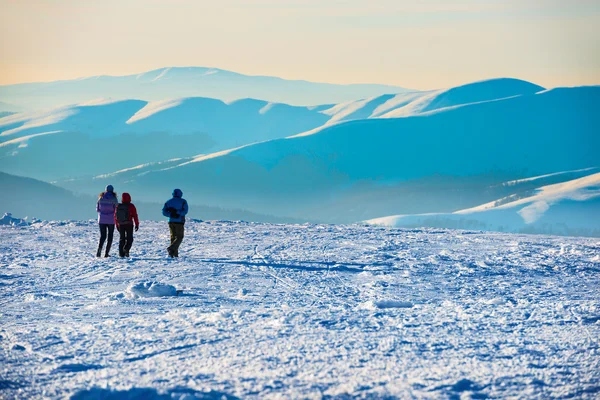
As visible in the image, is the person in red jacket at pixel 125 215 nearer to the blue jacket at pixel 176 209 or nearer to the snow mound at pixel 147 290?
the blue jacket at pixel 176 209

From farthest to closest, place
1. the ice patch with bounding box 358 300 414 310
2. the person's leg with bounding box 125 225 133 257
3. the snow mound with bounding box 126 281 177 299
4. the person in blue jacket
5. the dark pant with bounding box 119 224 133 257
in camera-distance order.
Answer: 1. the person's leg with bounding box 125 225 133 257
2. the dark pant with bounding box 119 224 133 257
3. the person in blue jacket
4. the snow mound with bounding box 126 281 177 299
5. the ice patch with bounding box 358 300 414 310

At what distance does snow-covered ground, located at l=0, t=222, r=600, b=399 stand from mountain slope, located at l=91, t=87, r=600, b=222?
14508cm

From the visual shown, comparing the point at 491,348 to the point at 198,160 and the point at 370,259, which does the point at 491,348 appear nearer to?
the point at 370,259

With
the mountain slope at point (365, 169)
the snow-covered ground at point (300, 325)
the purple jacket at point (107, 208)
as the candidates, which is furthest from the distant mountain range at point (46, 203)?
the snow-covered ground at point (300, 325)

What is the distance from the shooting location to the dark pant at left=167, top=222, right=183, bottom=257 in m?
15.5

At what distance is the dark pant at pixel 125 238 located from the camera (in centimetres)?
1545

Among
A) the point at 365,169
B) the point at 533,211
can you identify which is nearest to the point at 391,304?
the point at 533,211

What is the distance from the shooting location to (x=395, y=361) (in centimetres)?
720

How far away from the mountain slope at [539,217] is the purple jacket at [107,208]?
70.9 m

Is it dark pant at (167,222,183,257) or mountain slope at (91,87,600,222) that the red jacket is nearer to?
dark pant at (167,222,183,257)

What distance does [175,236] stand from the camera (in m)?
15.7

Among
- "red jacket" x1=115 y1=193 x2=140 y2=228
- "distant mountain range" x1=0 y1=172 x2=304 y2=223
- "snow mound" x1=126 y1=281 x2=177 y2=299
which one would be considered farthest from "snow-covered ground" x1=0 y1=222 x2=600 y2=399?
"distant mountain range" x1=0 y1=172 x2=304 y2=223

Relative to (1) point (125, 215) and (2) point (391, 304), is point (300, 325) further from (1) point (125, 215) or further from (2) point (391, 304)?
(1) point (125, 215)

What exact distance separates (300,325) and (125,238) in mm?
8230
